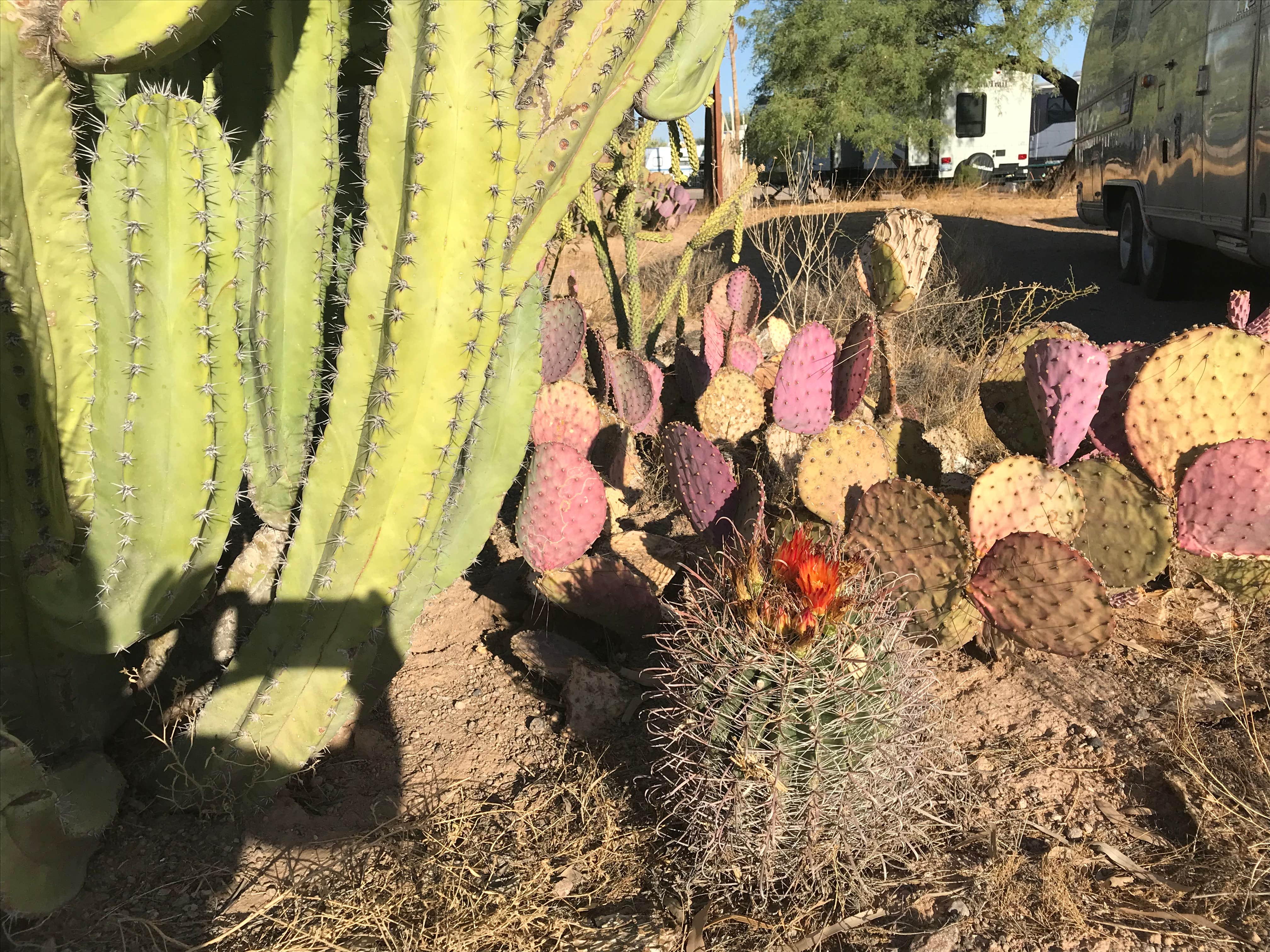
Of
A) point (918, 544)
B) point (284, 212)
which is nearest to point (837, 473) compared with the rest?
point (918, 544)

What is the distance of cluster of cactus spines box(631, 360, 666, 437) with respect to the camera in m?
4.18

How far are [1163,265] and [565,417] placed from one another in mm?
7604

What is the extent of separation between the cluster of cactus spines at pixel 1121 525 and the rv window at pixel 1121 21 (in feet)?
25.8

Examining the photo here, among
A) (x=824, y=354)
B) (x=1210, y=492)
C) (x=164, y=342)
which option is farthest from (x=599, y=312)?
(x=164, y=342)

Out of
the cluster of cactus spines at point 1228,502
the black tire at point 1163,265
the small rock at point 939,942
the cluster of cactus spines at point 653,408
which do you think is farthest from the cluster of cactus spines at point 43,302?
the black tire at point 1163,265

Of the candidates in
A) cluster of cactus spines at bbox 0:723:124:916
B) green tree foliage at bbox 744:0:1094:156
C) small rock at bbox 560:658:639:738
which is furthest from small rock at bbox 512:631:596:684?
green tree foliage at bbox 744:0:1094:156

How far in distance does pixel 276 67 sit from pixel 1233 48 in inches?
258

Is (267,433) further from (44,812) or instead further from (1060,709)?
(1060,709)

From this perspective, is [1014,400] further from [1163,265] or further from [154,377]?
[1163,265]

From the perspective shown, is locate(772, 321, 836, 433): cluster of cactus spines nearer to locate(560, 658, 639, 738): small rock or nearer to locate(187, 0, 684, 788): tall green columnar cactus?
locate(560, 658, 639, 738): small rock

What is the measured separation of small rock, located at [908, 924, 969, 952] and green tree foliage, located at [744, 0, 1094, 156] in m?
21.3

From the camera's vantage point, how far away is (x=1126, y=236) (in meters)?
9.96

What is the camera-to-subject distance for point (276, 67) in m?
2.21

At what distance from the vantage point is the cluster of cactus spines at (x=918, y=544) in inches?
109
